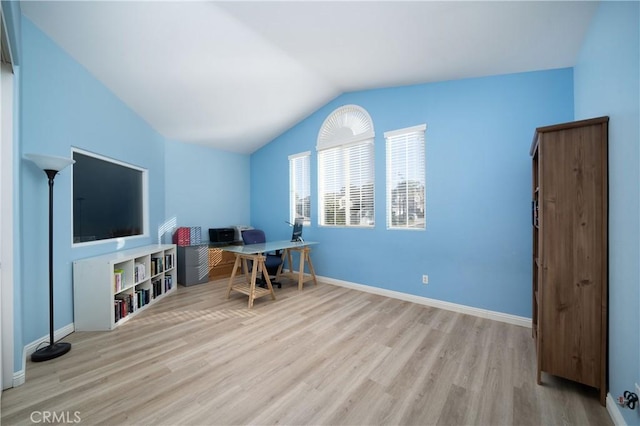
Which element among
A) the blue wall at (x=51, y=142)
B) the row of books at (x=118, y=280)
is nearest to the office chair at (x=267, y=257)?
the row of books at (x=118, y=280)

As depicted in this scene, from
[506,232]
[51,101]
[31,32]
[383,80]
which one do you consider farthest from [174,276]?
[506,232]

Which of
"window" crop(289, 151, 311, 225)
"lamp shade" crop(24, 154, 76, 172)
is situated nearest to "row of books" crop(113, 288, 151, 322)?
"lamp shade" crop(24, 154, 76, 172)

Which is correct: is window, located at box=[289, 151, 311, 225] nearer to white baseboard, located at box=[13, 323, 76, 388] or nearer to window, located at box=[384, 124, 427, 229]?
window, located at box=[384, 124, 427, 229]

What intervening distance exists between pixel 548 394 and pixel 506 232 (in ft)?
5.42

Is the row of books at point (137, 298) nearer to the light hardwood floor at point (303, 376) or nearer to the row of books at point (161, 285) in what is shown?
the row of books at point (161, 285)

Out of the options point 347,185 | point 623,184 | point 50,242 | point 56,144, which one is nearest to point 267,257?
point 347,185

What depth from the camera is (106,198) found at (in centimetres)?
323

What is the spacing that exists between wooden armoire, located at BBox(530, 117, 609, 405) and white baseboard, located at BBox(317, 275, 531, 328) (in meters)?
1.19

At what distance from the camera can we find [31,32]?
219cm

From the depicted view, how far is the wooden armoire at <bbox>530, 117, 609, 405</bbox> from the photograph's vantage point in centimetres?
159

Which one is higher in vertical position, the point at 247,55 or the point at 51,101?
the point at 247,55

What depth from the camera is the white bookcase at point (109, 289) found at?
265cm

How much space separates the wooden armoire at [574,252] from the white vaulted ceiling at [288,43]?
43.7 inches

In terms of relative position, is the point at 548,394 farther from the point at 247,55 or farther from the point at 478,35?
the point at 247,55
